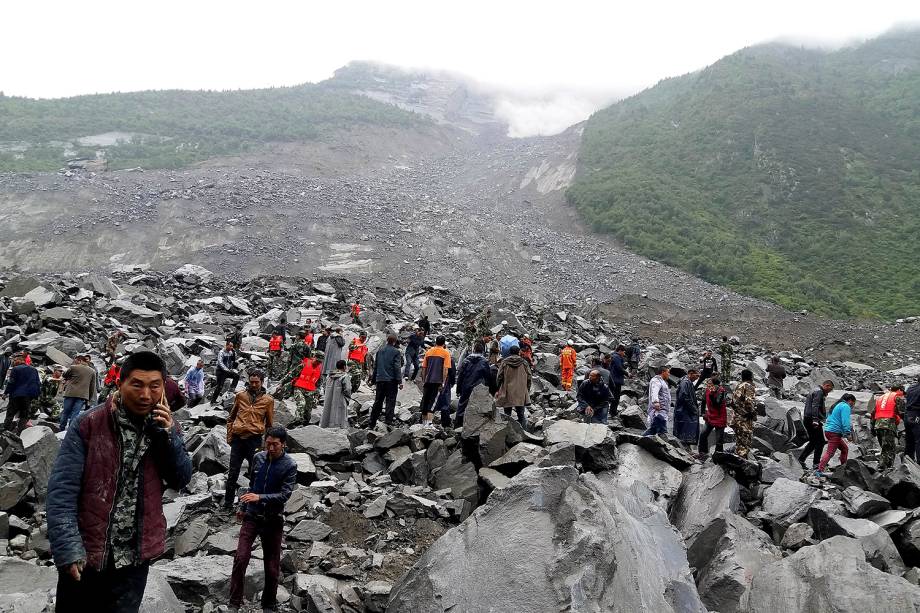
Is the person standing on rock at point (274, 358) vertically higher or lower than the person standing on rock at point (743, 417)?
lower

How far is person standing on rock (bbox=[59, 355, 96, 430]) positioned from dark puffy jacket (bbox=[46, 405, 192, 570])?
798 cm

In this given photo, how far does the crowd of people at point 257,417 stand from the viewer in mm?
2912

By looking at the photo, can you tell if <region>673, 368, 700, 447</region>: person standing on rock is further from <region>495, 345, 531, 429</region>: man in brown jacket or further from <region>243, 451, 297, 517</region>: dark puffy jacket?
<region>243, 451, 297, 517</region>: dark puffy jacket

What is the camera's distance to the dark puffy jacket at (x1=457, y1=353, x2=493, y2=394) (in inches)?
387

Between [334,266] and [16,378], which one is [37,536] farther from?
[334,266]

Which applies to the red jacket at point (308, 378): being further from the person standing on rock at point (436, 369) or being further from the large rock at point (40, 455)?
the large rock at point (40, 455)

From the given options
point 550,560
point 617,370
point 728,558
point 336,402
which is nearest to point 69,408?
point 336,402

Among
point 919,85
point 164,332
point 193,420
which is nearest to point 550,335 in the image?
point 164,332

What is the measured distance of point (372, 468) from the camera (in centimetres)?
832

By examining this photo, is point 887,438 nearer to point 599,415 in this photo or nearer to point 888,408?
point 888,408

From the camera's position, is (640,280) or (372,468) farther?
(640,280)

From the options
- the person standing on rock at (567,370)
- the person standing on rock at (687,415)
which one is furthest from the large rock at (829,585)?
the person standing on rock at (567,370)

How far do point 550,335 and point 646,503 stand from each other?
1689 cm

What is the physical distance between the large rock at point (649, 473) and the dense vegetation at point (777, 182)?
35.5 m
